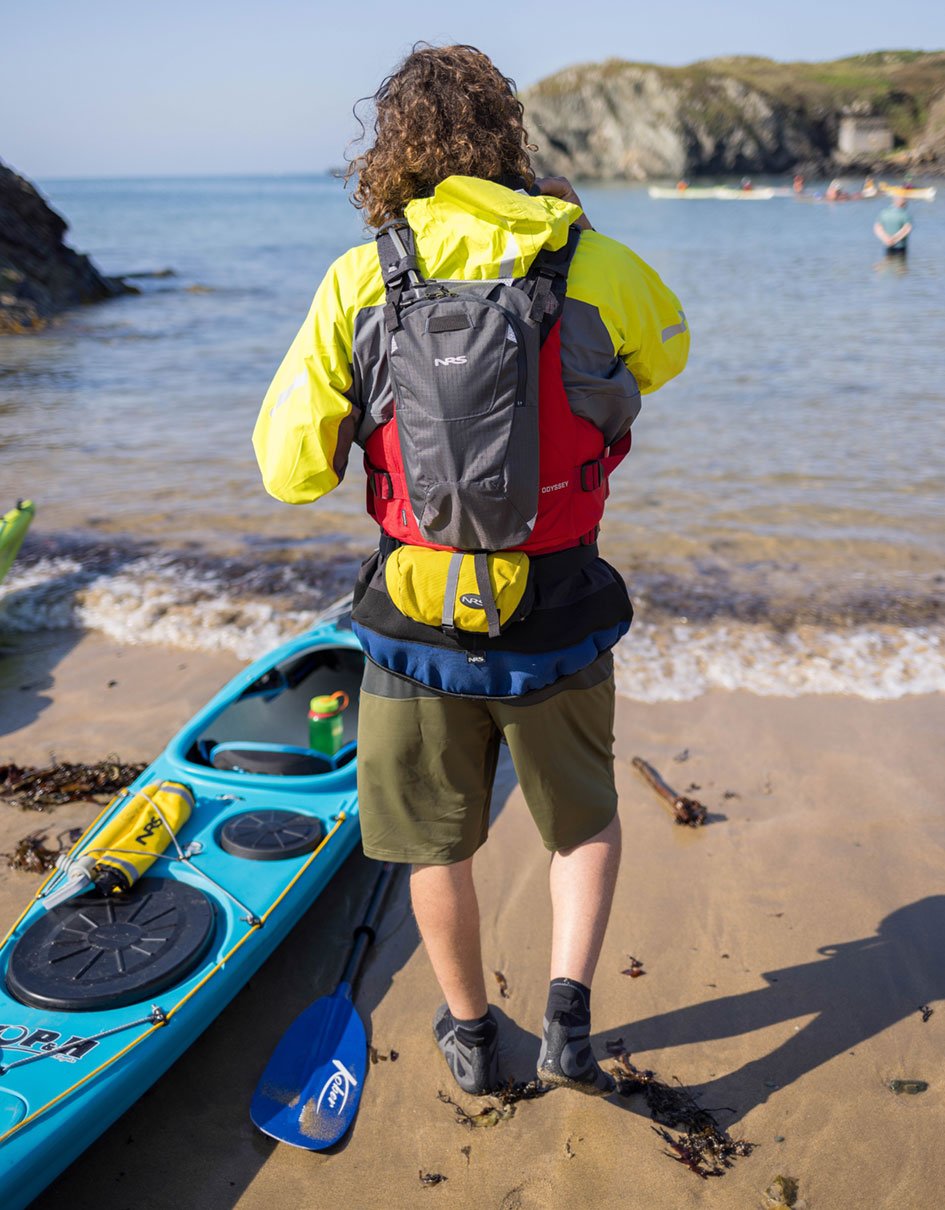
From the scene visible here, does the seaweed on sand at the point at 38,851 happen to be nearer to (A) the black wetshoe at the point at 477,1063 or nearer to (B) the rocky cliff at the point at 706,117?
(A) the black wetshoe at the point at 477,1063

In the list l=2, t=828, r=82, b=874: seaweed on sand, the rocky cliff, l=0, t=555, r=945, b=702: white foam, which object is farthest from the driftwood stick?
the rocky cliff

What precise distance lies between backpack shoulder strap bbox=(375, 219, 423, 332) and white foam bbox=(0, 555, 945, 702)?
2.91 m

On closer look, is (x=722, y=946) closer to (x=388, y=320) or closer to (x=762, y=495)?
(x=388, y=320)

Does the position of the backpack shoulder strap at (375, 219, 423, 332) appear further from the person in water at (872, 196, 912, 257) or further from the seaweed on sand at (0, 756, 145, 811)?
the person in water at (872, 196, 912, 257)

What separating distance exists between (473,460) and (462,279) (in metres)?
0.34

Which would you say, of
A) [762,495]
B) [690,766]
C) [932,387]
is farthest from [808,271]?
[690,766]

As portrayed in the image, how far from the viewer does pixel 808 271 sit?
20344 mm

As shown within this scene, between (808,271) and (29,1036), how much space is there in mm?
21333

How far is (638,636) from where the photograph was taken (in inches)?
197

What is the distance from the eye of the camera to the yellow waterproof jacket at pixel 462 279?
5.78 ft

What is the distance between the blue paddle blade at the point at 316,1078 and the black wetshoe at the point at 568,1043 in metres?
0.58

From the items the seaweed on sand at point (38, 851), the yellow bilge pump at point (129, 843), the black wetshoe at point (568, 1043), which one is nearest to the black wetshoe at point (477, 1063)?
the black wetshoe at point (568, 1043)

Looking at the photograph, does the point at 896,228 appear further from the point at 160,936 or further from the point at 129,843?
the point at 160,936

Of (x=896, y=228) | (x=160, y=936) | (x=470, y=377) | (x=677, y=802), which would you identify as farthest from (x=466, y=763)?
(x=896, y=228)
